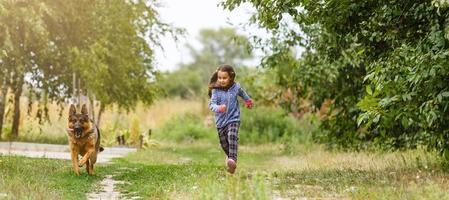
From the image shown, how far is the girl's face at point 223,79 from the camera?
34.1ft

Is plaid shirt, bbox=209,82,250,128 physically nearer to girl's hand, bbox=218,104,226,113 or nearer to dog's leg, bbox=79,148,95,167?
girl's hand, bbox=218,104,226,113

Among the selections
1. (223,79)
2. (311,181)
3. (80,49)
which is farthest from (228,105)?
(80,49)

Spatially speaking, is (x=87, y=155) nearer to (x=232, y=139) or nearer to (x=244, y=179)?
(x=232, y=139)

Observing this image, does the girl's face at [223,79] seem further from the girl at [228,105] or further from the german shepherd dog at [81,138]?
the german shepherd dog at [81,138]

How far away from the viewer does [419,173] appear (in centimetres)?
1037

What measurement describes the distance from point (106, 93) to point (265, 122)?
7.65m

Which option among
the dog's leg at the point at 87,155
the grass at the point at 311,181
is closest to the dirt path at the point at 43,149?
the grass at the point at 311,181

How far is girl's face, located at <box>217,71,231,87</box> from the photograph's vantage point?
1039 centimetres

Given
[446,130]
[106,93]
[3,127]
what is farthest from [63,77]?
[446,130]

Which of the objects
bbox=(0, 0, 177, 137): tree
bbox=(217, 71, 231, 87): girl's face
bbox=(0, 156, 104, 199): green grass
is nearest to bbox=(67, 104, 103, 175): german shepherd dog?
bbox=(0, 156, 104, 199): green grass

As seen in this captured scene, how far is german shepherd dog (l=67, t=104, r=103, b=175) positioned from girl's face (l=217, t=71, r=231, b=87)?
212cm

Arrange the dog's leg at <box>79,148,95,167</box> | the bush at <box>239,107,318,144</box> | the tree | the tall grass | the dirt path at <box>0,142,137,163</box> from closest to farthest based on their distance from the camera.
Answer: the dog's leg at <box>79,148,95,167</box> < the dirt path at <box>0,142,137,163</box> < the tree < the tall grass < the bush at <box>239,107,318,144</box>

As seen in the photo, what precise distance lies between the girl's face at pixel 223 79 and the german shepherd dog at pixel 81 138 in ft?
6.96

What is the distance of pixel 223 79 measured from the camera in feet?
34.1
